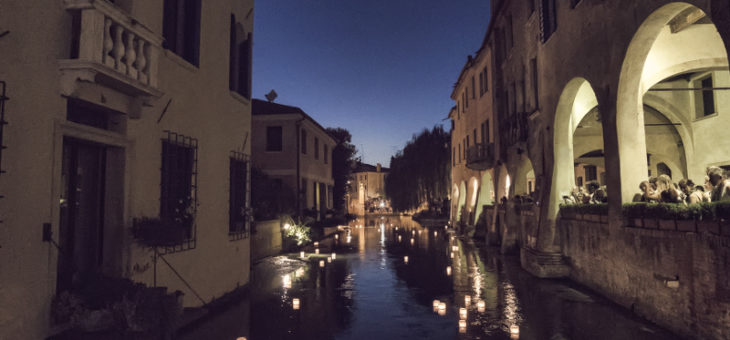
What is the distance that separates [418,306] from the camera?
8.42m

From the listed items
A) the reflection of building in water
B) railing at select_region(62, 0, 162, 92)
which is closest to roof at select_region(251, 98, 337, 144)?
railing at select_region(62, 0, 162, 92)

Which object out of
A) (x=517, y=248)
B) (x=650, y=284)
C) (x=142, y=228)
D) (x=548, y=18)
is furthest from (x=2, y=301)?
(x=517, y=248)

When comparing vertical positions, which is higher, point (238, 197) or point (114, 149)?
point (114, 149)

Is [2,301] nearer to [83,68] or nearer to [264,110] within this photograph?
[83,68]

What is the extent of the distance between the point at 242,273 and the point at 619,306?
26.6 feet

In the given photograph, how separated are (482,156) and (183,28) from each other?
16.4 meters

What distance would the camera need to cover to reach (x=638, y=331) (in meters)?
6.68

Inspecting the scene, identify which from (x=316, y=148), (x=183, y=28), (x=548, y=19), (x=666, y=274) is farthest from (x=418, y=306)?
(x=316, y=148)

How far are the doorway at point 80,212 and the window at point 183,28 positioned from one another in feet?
8.44

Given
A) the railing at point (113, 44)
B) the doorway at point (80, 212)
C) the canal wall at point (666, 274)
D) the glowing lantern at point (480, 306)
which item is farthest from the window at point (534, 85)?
the doorway at point (80, 212)

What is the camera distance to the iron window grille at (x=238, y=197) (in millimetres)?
9969

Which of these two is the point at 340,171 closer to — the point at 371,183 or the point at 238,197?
the point at 238,197

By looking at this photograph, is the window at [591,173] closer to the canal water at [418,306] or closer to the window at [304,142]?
the canal water at [418,306]

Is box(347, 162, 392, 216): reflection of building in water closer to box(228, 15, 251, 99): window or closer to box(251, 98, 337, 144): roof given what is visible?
box(251, 98, 337, 144): roof
